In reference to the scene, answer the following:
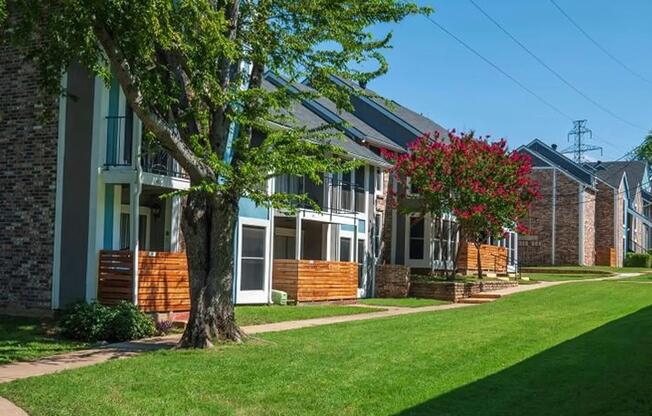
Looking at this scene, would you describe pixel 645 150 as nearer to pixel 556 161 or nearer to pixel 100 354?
pixel 100 354

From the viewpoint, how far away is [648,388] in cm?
803

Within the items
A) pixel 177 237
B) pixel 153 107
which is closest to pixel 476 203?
pixel 177 237

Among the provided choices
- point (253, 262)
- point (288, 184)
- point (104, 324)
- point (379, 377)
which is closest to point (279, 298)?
point (253, 262)

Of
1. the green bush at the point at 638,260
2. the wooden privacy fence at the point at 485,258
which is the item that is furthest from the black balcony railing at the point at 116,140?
the green bush at the point at 638,260

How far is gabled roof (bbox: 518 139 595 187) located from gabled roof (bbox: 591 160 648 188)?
638 centimetres

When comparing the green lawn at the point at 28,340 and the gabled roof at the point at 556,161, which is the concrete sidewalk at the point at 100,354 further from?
the gabled roof at the point at 556,161

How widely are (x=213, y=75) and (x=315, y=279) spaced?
37.9 feet

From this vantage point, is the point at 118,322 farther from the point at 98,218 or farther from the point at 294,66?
the point at 294,66

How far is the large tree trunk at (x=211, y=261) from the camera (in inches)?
475

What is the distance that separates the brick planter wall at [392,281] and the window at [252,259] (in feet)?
24.0

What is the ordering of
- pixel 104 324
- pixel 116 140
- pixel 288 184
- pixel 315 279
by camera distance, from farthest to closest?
pixel 288 184 < pixel 315 279 < pixel 116 140 < pixel 104 324

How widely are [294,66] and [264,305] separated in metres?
9.06

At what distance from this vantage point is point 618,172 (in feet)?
190

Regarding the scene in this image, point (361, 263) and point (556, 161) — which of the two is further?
point (556, 161)
